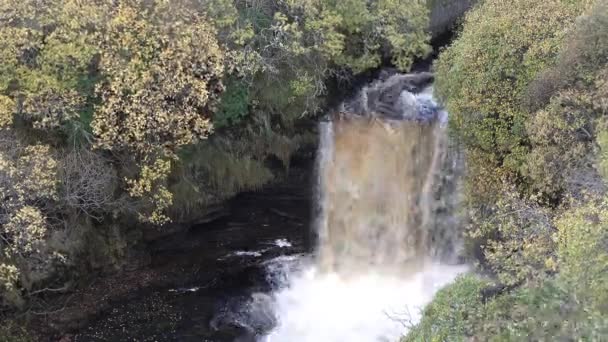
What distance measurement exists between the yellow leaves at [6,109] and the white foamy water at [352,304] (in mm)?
9023

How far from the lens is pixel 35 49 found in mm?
12773

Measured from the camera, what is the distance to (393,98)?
A: 1848 cm

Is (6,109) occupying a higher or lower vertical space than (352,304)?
higher

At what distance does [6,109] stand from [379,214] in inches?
455

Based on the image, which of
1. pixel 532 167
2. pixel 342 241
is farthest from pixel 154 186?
pixel 532 167

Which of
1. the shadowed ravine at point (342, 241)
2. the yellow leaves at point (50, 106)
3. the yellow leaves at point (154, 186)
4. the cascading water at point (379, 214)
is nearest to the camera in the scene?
the yellow leaves at point (50, 106)

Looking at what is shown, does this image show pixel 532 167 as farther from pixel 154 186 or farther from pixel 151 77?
pixel 154 186

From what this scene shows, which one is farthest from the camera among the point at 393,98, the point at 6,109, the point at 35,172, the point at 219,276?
the point at 393,98

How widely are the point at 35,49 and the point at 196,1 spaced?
4.10 m

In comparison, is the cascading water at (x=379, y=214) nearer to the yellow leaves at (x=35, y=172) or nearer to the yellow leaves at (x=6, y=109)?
the yellow leaves at (x=35, y=172)

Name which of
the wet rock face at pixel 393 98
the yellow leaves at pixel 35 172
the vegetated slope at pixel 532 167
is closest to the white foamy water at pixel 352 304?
the vegetated slope at pixel 532 167

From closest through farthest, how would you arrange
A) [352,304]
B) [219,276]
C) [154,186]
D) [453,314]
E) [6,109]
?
[453,314]
[6,109]
[154,186]
[352,304]
[219,276]

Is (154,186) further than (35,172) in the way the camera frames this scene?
Yes

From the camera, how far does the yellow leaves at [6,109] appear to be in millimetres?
11812
